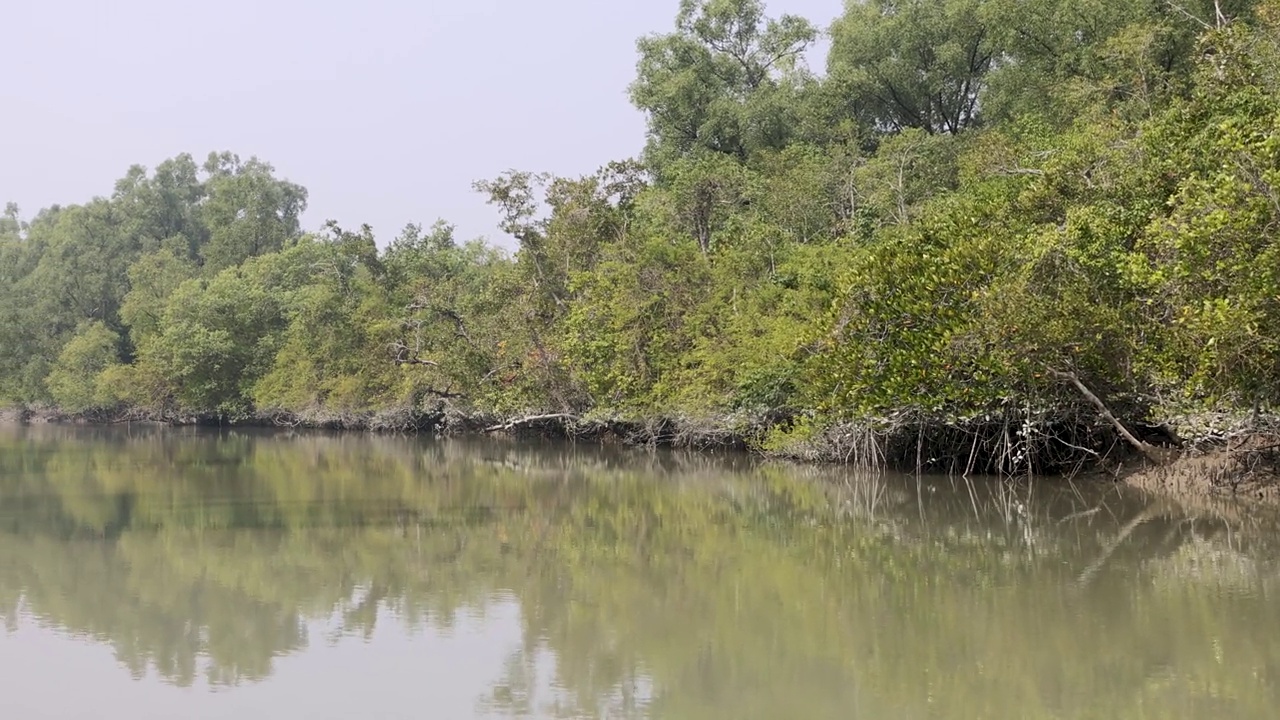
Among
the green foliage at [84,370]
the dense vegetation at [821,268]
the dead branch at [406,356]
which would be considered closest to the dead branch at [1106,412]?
the dense vegetation at [821,268]

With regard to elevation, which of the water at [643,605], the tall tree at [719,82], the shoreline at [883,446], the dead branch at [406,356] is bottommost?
the water at [643,605]

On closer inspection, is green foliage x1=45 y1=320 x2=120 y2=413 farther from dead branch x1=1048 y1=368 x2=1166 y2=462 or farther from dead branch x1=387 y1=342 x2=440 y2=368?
dead branch x1=1048 y1=368 x2=1166 y2=462

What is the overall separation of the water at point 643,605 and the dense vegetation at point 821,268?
1.88 metres

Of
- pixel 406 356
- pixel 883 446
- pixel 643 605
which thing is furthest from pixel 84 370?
pixel 643 605

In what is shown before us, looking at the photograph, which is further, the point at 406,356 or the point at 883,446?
the point at 406,356

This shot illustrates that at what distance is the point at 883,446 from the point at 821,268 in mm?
3721

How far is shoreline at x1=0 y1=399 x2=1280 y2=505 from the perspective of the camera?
12.9 m

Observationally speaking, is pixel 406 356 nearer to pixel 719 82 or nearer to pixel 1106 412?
pixel 719 82

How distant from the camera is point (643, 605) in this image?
27.2ft

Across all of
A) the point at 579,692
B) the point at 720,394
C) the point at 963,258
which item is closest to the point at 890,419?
the point at 963,258

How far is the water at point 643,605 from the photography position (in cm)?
611

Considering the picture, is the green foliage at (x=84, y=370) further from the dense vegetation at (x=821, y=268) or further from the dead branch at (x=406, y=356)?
the dead branch at (x=406, y=356)

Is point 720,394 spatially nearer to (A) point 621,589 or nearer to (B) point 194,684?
(A) point 621,589

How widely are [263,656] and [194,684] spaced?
24.8 inches
